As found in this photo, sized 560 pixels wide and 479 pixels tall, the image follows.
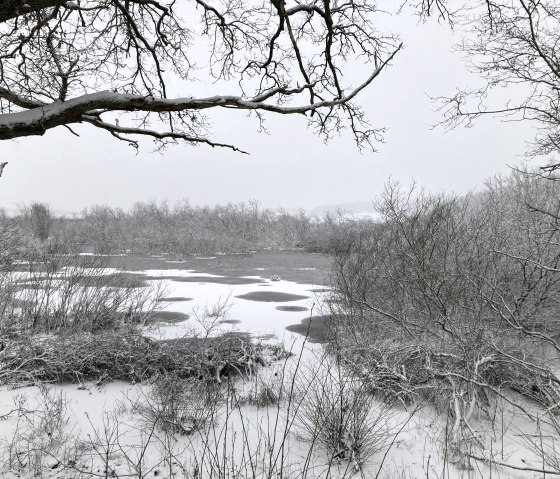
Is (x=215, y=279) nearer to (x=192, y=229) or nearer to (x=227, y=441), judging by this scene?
(x=227, y=441)

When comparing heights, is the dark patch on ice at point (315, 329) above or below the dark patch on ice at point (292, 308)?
below

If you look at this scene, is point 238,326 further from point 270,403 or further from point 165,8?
point 165,8

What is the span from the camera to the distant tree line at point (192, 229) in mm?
38812

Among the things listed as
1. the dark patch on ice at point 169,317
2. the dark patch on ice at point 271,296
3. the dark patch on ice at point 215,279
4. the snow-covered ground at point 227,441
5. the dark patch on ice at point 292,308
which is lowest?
the snow-covered ground at point 227,441

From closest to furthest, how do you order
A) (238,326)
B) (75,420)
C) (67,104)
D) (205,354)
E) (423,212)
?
(67,104) < (75,420) < (205,354) < (423,212) < (238,326)

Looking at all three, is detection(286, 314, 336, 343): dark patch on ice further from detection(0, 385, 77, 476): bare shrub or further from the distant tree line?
the distant tree line

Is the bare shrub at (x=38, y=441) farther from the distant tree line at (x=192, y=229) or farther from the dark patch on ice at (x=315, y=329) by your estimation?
the distant tree line at (x=192, y=229)

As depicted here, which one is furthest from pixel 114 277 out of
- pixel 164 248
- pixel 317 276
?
pixel 164 248

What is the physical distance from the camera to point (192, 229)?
51812 mm

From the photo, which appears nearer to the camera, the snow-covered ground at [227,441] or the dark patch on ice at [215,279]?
the snow-covered ground at [227,441]

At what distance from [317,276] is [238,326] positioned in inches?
434

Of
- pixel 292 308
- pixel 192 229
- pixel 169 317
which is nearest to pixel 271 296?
pixel 292 308

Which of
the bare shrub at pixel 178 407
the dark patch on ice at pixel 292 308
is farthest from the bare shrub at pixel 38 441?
the dark patch on ice at pixel 292 308

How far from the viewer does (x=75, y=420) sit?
17.9 feet
